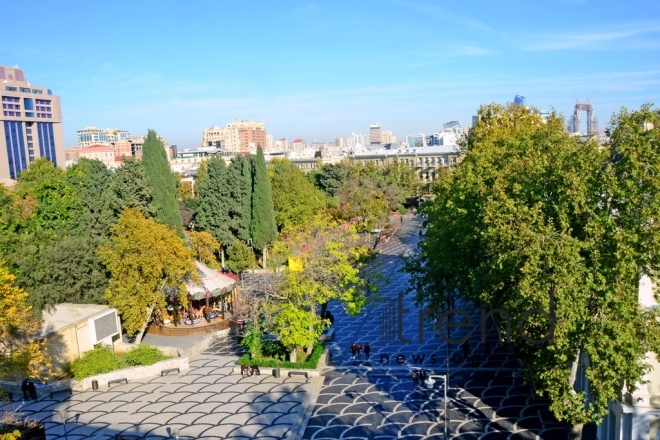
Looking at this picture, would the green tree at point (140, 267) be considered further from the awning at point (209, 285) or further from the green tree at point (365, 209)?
the green tree at point (365, 209)

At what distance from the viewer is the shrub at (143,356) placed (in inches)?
901

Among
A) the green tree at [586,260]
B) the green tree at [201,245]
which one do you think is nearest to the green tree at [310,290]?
the green tree at [586,260]

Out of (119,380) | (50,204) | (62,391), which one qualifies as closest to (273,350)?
(119,380)

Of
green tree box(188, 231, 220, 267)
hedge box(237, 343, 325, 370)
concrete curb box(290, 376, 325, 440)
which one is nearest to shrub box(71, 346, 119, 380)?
hedge box(237, 343, 325, 370)

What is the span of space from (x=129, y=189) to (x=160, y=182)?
241 centimetres

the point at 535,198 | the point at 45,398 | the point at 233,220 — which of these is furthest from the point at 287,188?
the point at 535,198

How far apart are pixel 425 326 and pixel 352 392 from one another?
8500mm

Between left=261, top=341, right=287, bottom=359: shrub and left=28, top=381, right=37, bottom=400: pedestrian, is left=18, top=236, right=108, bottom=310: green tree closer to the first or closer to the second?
left=28, top=381, right=37, bottom=400: pedestrian

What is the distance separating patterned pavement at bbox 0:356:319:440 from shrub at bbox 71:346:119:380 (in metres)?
0.90

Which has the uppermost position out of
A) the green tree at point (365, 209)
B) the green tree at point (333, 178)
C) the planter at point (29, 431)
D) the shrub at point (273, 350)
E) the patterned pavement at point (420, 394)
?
the green tree at point (333, 178)

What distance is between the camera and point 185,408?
63.3 ft

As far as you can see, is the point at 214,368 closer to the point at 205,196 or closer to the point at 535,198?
the point at 535,198

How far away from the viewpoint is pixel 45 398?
826 inches

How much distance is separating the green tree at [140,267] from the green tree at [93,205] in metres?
6.69
